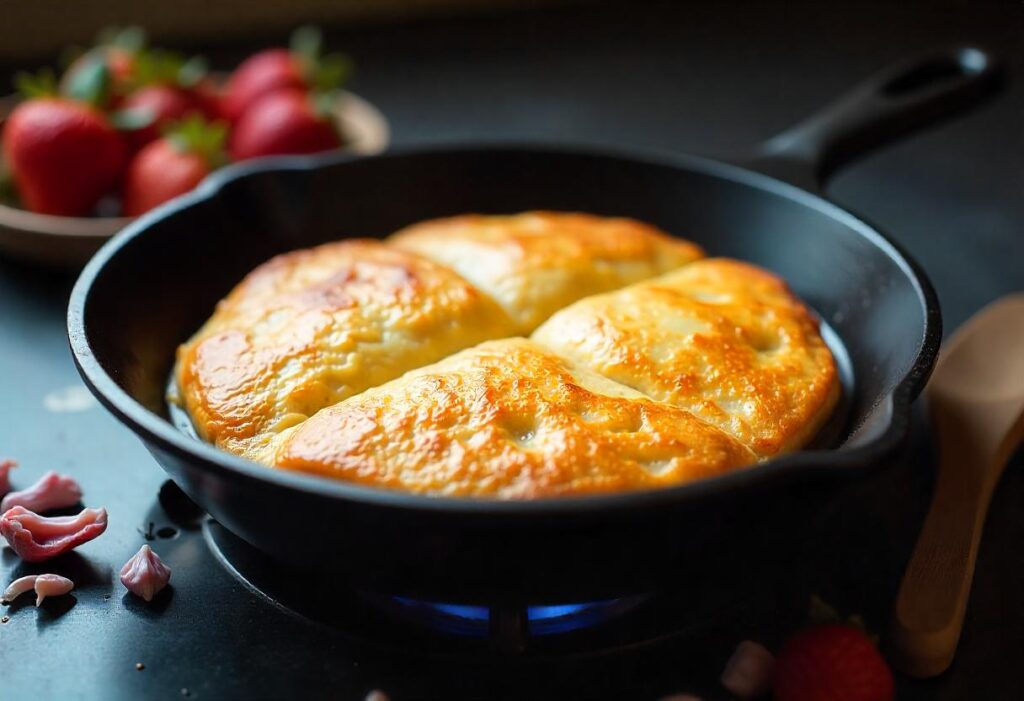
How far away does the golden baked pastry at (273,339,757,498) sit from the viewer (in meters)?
1.14

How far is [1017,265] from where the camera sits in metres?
2.35

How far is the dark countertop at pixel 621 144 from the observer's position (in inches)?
48.7

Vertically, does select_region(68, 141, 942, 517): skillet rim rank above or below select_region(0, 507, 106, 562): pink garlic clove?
above

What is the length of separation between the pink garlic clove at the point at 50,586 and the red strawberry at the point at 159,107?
51.9 inches

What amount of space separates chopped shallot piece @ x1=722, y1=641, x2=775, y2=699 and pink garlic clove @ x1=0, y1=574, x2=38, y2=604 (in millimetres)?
899

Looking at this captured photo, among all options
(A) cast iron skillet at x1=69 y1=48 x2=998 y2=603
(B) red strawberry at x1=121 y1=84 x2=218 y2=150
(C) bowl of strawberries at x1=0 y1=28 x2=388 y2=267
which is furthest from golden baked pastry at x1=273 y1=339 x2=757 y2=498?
(B) red strawberry at x1=121 y1=84 x2=218 y2=150

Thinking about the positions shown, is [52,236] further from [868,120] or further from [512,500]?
[868,120]

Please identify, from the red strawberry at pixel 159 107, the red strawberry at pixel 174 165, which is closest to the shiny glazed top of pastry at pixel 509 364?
the red strawberry at pixel 174 165

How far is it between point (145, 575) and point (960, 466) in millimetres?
1188

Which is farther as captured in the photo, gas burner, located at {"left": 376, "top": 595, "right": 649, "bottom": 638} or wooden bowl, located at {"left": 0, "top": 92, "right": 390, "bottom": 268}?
wooden bowl, located at {"left": 0, "top": 92, "right": 390, "bottom": 268}

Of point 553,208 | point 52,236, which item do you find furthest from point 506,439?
point 52,236

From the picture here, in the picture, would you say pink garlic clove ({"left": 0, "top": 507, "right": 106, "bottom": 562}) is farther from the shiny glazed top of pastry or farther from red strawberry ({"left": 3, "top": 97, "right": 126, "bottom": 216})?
red strawberry ({"left": 3, "top": 97, "right": 126, "bottom": 216})

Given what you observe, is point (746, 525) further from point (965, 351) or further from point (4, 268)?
point (4, 268)

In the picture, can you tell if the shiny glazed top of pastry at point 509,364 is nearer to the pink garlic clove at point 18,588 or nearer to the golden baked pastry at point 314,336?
the golden baked pastry at point 314,336
